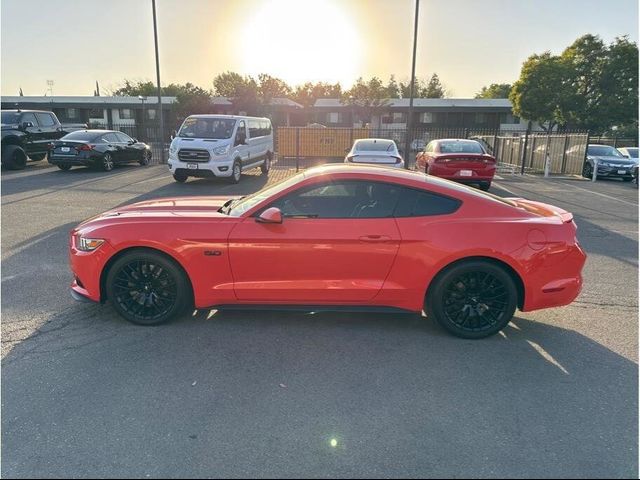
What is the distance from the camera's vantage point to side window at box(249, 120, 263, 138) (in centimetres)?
1498

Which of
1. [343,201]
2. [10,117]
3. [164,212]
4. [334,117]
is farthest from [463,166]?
[334,117]

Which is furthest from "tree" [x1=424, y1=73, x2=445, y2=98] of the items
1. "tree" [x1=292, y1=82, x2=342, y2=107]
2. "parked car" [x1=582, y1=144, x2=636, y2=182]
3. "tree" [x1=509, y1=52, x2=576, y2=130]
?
"parked car" [x1=582, y1=144, x2=636, y2=182]

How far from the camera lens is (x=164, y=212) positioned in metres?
4.12

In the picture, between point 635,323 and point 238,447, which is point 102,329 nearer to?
point 238,447

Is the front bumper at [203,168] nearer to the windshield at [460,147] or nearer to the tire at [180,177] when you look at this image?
the tire at [180,177]

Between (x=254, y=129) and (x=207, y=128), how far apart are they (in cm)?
227

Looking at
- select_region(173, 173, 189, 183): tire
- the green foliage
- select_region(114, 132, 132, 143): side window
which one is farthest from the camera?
the green foliage

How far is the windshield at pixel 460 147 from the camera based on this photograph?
1238 centimetres

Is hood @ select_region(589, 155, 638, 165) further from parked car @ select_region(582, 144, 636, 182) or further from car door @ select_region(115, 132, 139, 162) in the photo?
car door @ select_region(115, 132, 139, 162)

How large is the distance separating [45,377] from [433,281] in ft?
10.1

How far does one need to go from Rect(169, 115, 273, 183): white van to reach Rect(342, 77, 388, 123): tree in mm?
31227

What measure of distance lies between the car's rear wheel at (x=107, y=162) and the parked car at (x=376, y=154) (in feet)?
30.2

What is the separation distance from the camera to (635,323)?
4.13 m

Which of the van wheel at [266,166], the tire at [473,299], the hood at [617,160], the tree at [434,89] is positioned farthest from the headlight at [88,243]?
the tree at [434,89]
